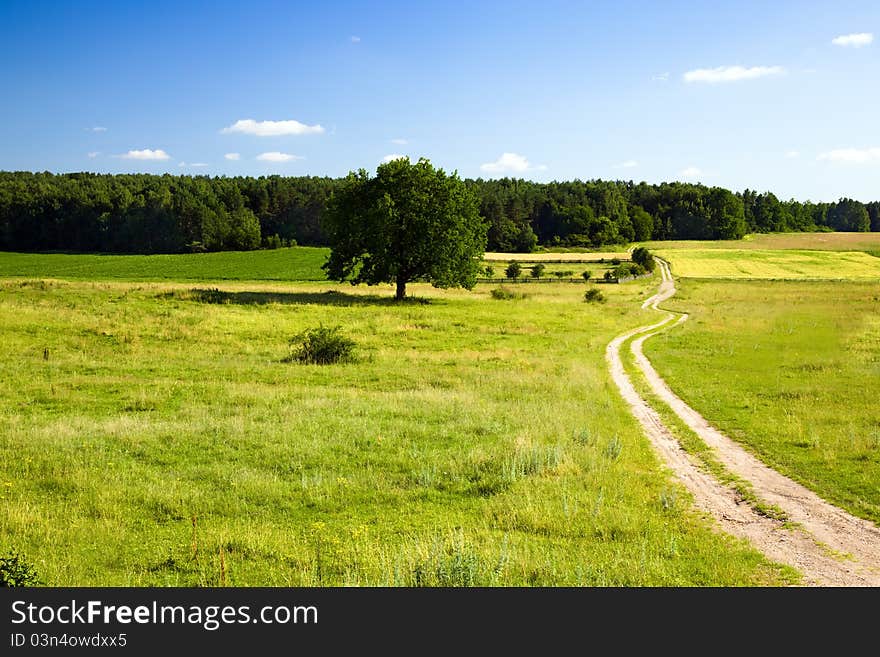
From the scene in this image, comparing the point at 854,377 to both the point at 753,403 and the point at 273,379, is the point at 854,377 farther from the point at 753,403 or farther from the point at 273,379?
the point at 273,379

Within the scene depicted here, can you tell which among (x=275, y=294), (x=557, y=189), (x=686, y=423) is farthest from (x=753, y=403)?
(x=557, y=189)

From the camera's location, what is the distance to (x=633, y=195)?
7672 inches

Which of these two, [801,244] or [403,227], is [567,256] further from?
[403,227]

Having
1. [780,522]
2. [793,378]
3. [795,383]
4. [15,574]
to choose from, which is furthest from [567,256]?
[15,574]

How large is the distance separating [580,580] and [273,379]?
18496 millimetres

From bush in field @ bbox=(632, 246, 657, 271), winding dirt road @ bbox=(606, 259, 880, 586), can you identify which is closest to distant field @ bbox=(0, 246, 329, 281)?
bush in field @ bbox=(632, 246, 657, 271)

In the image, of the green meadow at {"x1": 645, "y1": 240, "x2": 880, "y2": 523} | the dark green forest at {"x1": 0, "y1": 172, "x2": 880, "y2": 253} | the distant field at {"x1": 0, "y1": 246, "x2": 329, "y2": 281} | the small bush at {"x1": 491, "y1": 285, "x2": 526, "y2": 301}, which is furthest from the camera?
the dark green forest at {"x1": 0, "y1": 172, "x2": 880, "y2": 253}

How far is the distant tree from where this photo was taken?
59125 millimetres

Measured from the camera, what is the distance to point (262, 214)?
158m

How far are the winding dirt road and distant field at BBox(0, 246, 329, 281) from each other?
81.7 meters

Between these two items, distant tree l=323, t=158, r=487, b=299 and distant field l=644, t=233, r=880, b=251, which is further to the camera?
distant field l=644, t=233, r=880, b=251

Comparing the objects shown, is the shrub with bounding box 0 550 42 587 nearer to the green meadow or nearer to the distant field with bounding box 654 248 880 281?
the green meadow

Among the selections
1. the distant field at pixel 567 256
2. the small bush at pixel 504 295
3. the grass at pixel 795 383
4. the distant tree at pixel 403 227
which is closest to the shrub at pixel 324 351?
the grass at pixel 795 383

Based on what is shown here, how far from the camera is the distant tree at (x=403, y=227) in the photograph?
59.1m
